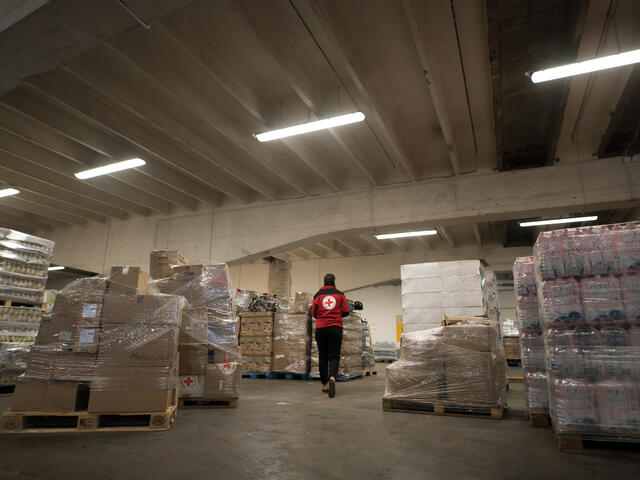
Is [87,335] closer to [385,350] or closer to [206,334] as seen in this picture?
[206,334]

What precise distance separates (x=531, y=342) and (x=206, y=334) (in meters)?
3.38

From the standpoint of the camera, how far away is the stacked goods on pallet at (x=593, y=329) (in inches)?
109

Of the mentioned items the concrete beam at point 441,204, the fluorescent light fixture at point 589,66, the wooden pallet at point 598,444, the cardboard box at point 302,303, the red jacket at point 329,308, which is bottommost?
the wooden pallet at point 598,444

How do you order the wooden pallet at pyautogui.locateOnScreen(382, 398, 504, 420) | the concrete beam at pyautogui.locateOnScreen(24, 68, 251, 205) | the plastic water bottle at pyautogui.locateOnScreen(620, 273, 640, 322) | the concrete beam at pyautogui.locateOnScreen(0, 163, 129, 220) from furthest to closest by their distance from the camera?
the concrete beam at pyautogui.locateOnScreen(0, 163, 129, 220) → the concrete beam at pyautogui.locateOnScreen(24, 68, 251, 205) → the wooden pallet at pyautogui.locateOnScreen(382, 398, 504, 420) → the plastic water bottle at pyautogui.locateOnScreen(620, 273, 640, 322)

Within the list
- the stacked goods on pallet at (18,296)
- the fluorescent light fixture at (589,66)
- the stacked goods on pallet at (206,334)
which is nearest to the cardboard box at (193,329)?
the stacked goods on pallet at (206,334)

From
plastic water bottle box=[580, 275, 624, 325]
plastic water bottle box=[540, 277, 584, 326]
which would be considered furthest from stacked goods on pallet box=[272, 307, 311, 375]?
plastic water bottle box=[580, 275, 624, 325]

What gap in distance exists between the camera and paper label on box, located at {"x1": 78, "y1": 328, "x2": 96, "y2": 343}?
11.7 feet

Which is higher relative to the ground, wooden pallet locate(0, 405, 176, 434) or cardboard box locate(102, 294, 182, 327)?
cardboard box locate(102, 294, 182, 327)

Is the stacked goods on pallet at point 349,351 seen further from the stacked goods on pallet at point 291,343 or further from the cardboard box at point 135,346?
the cardboard box at point 135,346

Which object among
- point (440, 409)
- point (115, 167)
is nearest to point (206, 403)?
point (440, 409)

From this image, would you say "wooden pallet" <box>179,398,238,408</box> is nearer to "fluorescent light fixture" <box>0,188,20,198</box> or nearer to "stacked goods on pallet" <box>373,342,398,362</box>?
"fluorescent light fixture" <box>0,188,20,198</box>

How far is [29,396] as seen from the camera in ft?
11.2

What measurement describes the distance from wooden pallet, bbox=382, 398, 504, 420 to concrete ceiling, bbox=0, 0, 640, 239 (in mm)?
4038

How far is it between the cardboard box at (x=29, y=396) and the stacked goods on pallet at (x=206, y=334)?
1337 millimetres
